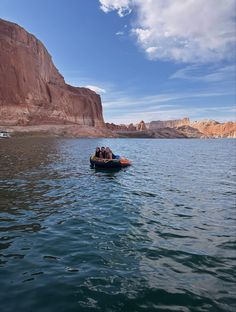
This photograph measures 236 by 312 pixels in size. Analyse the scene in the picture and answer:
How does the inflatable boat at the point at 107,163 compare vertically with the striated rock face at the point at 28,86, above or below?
below

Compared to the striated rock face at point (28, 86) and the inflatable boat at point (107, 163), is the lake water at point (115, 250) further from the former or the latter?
the striated rock face at point (28, 86)

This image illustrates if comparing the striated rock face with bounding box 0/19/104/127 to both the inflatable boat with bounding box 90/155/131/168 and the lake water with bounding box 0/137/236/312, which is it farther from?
the lake water with bounding box 0/137/236/312

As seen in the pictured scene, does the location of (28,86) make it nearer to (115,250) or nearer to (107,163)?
(107,163)

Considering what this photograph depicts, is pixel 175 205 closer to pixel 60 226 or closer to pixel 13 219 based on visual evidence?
pixel 60 226

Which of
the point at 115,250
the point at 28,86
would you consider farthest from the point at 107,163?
the point at 28,86

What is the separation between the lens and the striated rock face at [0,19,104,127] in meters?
119

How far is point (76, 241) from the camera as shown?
399 inches

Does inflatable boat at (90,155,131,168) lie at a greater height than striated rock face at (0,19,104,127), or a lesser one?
lesser

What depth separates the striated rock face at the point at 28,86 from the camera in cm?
11906

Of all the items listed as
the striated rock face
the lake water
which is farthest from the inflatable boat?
the striated rock face

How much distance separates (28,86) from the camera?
130875 mm

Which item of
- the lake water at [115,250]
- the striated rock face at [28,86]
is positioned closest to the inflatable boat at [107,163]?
the lake water at [115,250]

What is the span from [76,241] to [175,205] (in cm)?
678

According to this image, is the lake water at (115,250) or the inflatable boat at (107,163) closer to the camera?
the lake water at (115,250)
